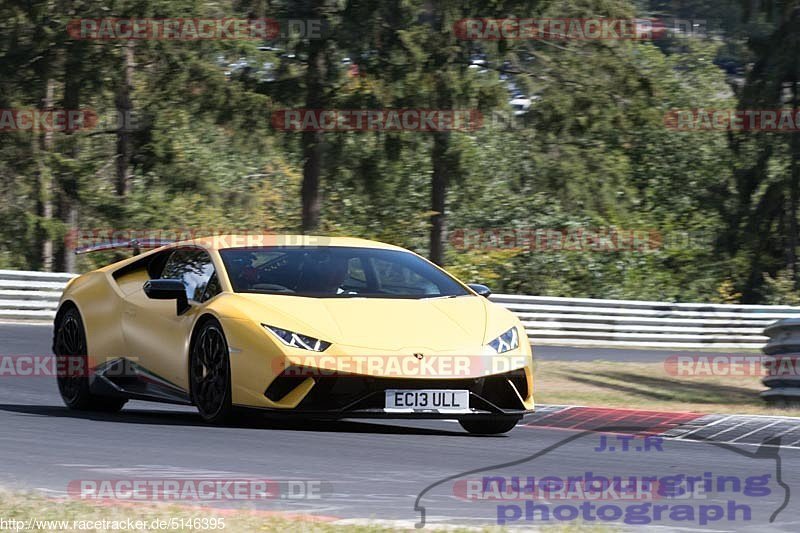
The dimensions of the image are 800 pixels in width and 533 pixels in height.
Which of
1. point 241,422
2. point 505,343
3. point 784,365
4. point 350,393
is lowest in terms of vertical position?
point 784,365

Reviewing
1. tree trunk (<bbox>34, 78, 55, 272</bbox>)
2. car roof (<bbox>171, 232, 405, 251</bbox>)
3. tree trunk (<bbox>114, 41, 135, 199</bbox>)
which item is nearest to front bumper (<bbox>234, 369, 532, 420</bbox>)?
car roof (<bbox>171, 232, 405, 251</bbox>)

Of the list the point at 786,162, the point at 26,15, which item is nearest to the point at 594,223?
the point at 786,162

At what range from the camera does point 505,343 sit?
8.92 meters

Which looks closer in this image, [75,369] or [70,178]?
[75,369]

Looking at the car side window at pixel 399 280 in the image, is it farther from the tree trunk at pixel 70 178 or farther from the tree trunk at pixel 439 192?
the tree trunk at pixel 70 178

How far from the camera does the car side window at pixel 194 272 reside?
9.38m

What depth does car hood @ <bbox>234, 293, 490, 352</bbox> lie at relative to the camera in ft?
28.0

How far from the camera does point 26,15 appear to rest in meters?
30.5

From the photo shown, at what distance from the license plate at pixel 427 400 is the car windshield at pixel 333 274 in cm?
101

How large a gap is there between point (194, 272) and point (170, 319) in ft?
1.38

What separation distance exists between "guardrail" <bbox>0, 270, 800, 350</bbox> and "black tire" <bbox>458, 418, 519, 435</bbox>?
53.5ft

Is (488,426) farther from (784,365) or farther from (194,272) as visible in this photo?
(784,365)

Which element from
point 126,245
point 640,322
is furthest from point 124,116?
point 126,245

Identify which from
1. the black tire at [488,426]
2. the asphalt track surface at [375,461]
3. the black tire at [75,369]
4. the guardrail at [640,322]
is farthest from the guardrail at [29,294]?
the black tire at [488,426]
